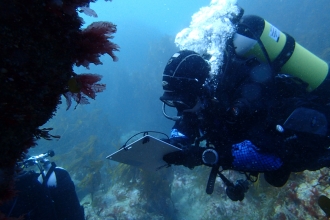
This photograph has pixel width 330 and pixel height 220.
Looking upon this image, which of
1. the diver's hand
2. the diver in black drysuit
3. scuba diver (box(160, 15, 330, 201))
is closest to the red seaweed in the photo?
scuba diver (box(160, 15, 330, 201))

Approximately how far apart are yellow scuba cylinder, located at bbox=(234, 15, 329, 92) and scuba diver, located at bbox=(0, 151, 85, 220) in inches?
146

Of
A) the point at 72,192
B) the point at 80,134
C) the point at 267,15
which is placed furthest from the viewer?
the point at 267,15

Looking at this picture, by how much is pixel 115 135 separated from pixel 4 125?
19.7m

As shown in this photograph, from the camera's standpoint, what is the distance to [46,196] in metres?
3.25

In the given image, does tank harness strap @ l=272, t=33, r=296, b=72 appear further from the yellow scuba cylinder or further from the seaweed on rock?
the seaweed on rock

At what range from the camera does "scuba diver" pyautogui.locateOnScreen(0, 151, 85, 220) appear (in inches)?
120

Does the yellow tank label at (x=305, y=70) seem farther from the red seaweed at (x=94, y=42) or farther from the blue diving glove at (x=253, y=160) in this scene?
the red seaweed at (x=94, y=42)

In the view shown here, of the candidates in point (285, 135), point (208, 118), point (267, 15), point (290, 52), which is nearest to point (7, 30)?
point (208, 118)

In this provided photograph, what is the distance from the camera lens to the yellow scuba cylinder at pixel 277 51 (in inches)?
125

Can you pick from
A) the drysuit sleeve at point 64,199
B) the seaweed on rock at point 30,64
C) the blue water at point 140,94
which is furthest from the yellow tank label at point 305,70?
the blue water at point 140,94

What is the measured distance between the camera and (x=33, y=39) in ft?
3.45

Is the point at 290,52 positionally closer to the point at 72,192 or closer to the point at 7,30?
the point at 7,30

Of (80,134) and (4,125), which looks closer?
(4,125)

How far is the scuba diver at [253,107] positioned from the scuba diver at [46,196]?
6.35ft
